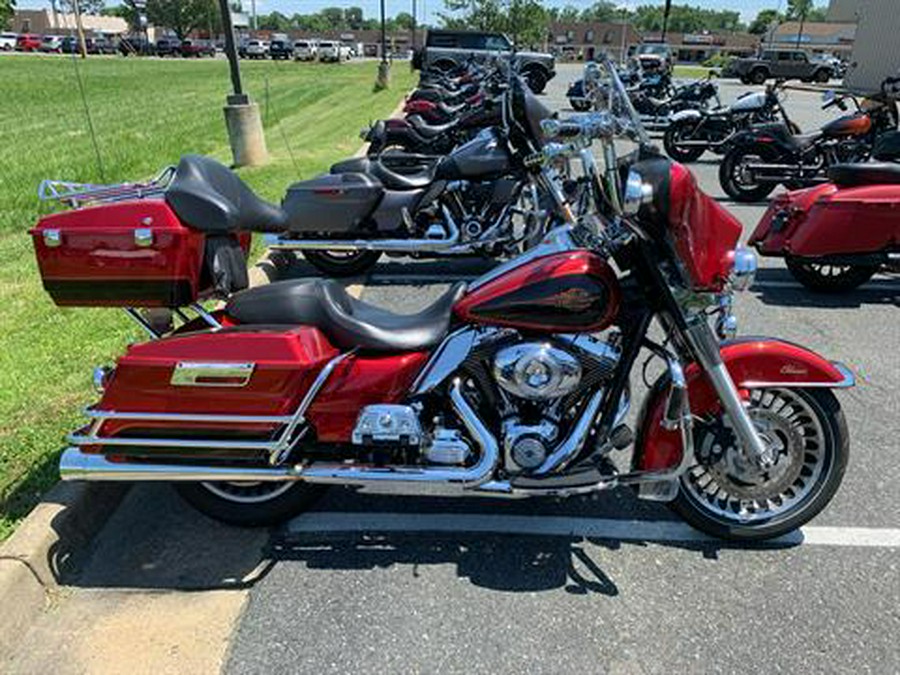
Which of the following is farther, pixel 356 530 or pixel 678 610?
pixel 356 530

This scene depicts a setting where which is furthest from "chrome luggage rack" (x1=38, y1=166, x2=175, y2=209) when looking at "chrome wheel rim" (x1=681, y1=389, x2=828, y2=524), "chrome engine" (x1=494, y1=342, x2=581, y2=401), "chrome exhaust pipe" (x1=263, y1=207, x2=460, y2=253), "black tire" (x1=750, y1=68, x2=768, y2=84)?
"black tire" (x1=750, y1=68, x2=768, y2=84)

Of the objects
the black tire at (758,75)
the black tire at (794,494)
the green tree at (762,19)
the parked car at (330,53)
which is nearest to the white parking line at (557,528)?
the black tire at (794,494)

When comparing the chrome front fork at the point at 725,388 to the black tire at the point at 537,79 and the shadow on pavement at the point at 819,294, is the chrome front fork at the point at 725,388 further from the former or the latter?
the black tire at the point at 537,79

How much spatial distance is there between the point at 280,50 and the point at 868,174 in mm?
62138

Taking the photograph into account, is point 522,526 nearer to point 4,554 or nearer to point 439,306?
point 439,306

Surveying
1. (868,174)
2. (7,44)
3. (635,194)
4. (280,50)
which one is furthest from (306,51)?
(635,194)

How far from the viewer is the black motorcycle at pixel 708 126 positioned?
39.3 ft

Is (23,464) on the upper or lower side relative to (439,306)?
lower

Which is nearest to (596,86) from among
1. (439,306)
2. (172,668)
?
(439,306)

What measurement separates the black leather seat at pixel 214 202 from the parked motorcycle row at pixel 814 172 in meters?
1.43

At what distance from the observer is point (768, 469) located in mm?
2930

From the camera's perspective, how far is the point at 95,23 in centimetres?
10650

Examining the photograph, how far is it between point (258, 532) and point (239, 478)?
437 millimetres

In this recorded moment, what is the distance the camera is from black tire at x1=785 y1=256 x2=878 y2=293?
611 cm
